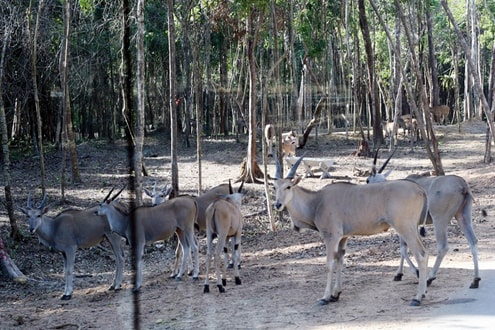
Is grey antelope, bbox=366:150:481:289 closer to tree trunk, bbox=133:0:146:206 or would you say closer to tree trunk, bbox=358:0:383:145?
tree trunk, bbox=133:0:146:206

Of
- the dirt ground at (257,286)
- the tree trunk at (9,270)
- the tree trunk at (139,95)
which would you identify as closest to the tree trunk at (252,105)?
the dirt ground at (257,286)

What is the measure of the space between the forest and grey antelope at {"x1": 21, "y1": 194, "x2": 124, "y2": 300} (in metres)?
1.80

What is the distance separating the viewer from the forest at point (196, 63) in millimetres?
18031

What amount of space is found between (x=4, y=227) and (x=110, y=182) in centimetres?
787

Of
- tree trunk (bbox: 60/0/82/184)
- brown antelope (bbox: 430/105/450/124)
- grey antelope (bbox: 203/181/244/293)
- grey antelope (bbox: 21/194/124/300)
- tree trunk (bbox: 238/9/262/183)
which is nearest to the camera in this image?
grey antelope (bbox: 203/181/244/293)

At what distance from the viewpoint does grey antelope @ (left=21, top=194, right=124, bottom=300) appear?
41.8ft

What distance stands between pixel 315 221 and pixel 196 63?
1219 centimetres

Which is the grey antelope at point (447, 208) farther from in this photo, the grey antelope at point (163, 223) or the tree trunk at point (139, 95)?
the tree trunk at point (139, 95)

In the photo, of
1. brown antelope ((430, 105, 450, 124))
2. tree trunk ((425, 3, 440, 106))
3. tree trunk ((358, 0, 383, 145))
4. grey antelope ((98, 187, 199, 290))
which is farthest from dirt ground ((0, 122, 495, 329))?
brown antelope ((430, 105, 450, 124))

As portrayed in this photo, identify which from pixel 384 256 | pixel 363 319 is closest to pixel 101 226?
pixel 384 256

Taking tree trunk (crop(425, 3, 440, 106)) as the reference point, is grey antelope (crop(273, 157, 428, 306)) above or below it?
below

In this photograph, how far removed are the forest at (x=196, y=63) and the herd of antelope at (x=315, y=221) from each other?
A: 162 centimetres

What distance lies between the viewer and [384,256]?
12.5m

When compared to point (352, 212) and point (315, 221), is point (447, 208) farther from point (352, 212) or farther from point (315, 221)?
point (315, 221)
